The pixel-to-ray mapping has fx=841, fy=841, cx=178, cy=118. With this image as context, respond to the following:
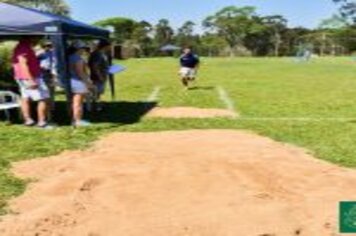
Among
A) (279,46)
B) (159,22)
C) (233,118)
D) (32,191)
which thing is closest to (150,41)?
(159,22)

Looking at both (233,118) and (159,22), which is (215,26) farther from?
(233,118)

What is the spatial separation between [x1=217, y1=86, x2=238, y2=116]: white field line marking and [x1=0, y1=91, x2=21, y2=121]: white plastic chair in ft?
16.7

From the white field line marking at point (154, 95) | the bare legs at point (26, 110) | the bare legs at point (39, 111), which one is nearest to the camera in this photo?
the bare legs at point (39, 111)

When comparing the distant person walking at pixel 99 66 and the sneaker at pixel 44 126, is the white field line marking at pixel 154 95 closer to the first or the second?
the distant person walking at pixel 99 66

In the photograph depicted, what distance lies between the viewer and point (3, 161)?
Answer: 11359 millimetres

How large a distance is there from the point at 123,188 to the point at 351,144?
5.43 m

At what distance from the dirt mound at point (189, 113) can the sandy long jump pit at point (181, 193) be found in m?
5.52

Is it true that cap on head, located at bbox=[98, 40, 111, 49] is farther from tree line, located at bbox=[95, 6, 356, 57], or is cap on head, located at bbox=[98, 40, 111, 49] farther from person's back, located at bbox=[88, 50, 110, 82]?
tree line, located at bbox=[95, 6, 356, 57]

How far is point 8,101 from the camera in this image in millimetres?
16703

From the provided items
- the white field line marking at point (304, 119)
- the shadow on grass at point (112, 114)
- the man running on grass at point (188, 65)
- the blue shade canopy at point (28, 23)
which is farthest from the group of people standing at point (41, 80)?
the man running on grass at point (188, 65)

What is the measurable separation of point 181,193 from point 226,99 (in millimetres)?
15031

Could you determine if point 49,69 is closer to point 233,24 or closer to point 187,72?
point 187,72

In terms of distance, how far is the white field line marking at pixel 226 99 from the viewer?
20547 mm

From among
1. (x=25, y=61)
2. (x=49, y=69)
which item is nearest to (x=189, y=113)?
(x=49, y=69)
